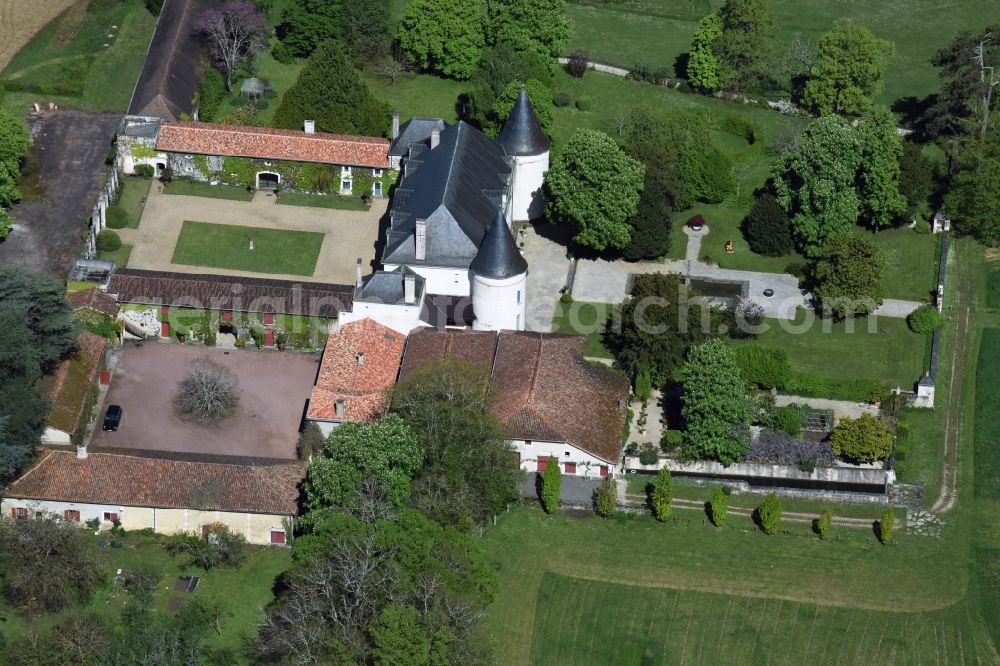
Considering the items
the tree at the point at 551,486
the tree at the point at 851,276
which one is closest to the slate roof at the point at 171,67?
the tree at the point at 551,486

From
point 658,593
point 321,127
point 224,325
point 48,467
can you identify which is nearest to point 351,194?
point 321,127

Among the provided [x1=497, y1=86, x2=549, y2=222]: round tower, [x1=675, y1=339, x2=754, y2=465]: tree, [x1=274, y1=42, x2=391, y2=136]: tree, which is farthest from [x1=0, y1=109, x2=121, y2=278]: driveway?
[x1=675, y1=339, x2=754, y2=465]: tree

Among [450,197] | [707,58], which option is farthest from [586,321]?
[707,58]

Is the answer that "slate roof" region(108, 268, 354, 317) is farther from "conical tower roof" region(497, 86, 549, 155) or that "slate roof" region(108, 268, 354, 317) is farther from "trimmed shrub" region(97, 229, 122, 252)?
"conical tower roof" region(497, 86, 549, 155)

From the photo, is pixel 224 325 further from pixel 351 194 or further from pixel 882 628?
pixel 882 628

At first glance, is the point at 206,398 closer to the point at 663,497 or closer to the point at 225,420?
the point at 225,420

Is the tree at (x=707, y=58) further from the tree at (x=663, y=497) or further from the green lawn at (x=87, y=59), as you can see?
the tree at (x=663, y=497)
